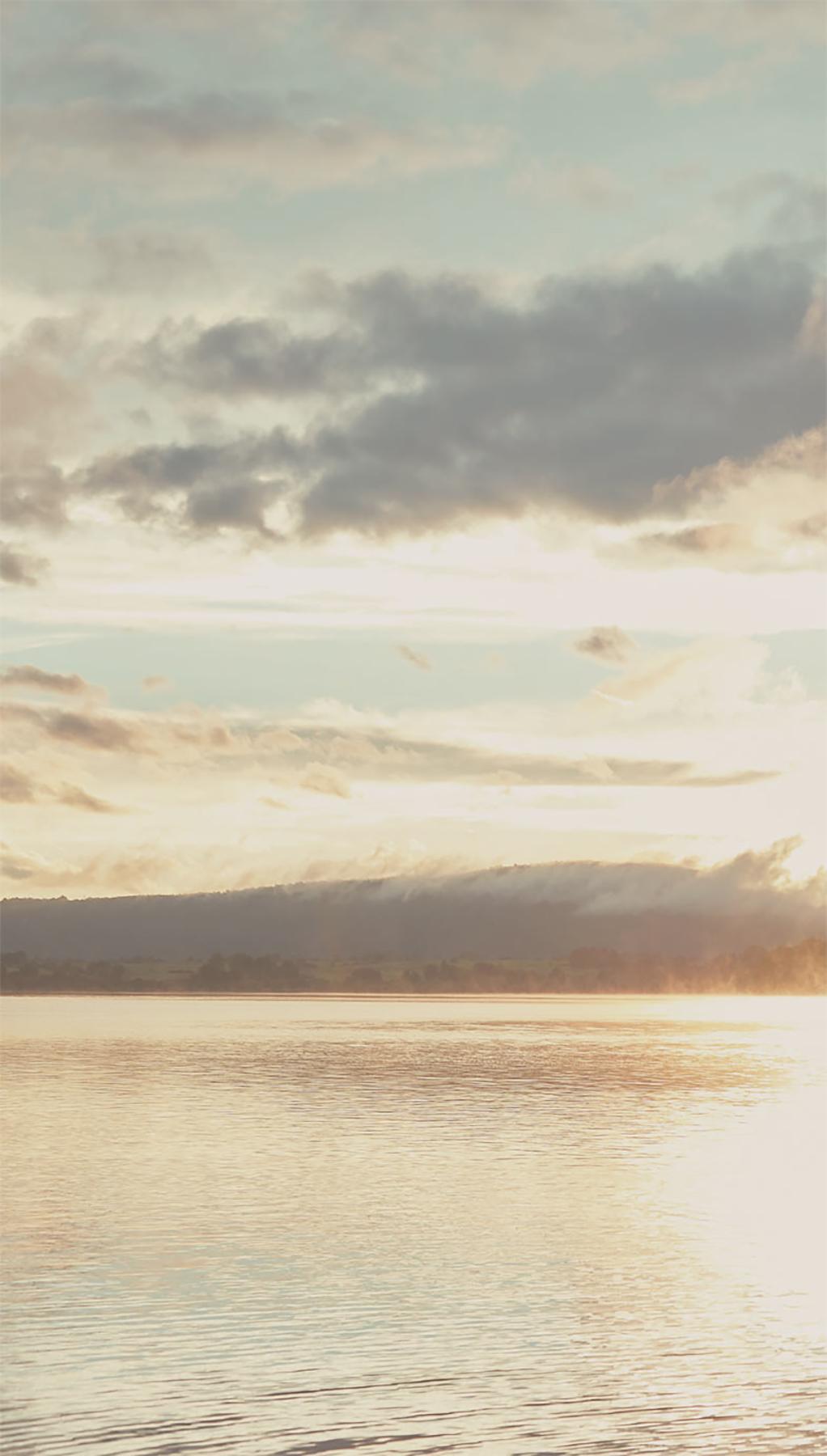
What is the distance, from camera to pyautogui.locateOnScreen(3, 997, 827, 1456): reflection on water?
33.8m

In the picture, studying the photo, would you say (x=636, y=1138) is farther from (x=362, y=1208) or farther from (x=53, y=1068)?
(x=53, y=1068)

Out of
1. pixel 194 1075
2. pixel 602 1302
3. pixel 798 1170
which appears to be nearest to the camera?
pixel 602 1302

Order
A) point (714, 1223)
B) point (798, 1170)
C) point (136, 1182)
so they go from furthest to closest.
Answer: point (798, 1170) → point (136, 1182) → point (714, 1223)

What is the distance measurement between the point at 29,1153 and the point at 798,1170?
1493 inches

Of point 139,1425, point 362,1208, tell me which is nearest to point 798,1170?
point 362,1208

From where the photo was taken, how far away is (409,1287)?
49.0 meters

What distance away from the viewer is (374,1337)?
4188cm

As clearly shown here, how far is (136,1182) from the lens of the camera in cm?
7338

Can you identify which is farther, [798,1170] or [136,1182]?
[798,1170]

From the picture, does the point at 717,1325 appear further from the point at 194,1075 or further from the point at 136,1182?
the point at 194,1075

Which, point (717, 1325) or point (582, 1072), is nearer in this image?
point (717, 1325)

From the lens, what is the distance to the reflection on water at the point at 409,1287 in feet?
111

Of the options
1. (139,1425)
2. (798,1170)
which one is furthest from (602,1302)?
(798,1170)

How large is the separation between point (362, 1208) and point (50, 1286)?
19.7m
